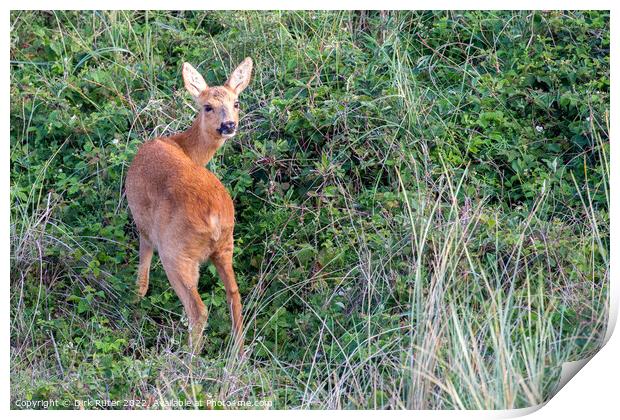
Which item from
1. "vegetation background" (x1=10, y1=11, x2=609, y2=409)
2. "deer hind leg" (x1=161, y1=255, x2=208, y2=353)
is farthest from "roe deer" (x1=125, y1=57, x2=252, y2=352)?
"vegetation background" (x1=10, y1=11, x2=609, y2=409)

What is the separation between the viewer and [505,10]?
747cm

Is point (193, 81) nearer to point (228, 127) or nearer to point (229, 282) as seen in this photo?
point (228, 127)

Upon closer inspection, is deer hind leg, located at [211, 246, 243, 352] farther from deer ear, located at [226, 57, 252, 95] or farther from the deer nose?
deer ear, located at [226, 57, 252, 95]

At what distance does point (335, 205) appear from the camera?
6.90 m

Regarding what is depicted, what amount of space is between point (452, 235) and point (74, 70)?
301cm

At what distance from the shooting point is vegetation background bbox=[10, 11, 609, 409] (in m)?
5.90

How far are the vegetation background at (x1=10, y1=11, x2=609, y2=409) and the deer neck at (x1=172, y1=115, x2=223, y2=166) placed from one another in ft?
0.77

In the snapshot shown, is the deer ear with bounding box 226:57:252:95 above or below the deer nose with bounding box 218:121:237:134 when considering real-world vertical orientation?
above

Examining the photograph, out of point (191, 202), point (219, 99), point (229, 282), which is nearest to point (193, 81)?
point (219, 99)

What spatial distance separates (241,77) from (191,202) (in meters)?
0.95

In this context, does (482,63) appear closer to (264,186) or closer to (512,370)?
(264,186)

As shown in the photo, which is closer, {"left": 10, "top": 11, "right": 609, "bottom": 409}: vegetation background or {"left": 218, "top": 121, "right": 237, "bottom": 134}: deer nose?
{"left": 10, "top": 11, "right": 609, "bottom": 409}: vegetation background

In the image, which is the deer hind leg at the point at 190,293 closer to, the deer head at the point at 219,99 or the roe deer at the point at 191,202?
the roe deer at the point at 191,202

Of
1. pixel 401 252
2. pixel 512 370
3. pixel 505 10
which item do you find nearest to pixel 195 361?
pixel 401 252
